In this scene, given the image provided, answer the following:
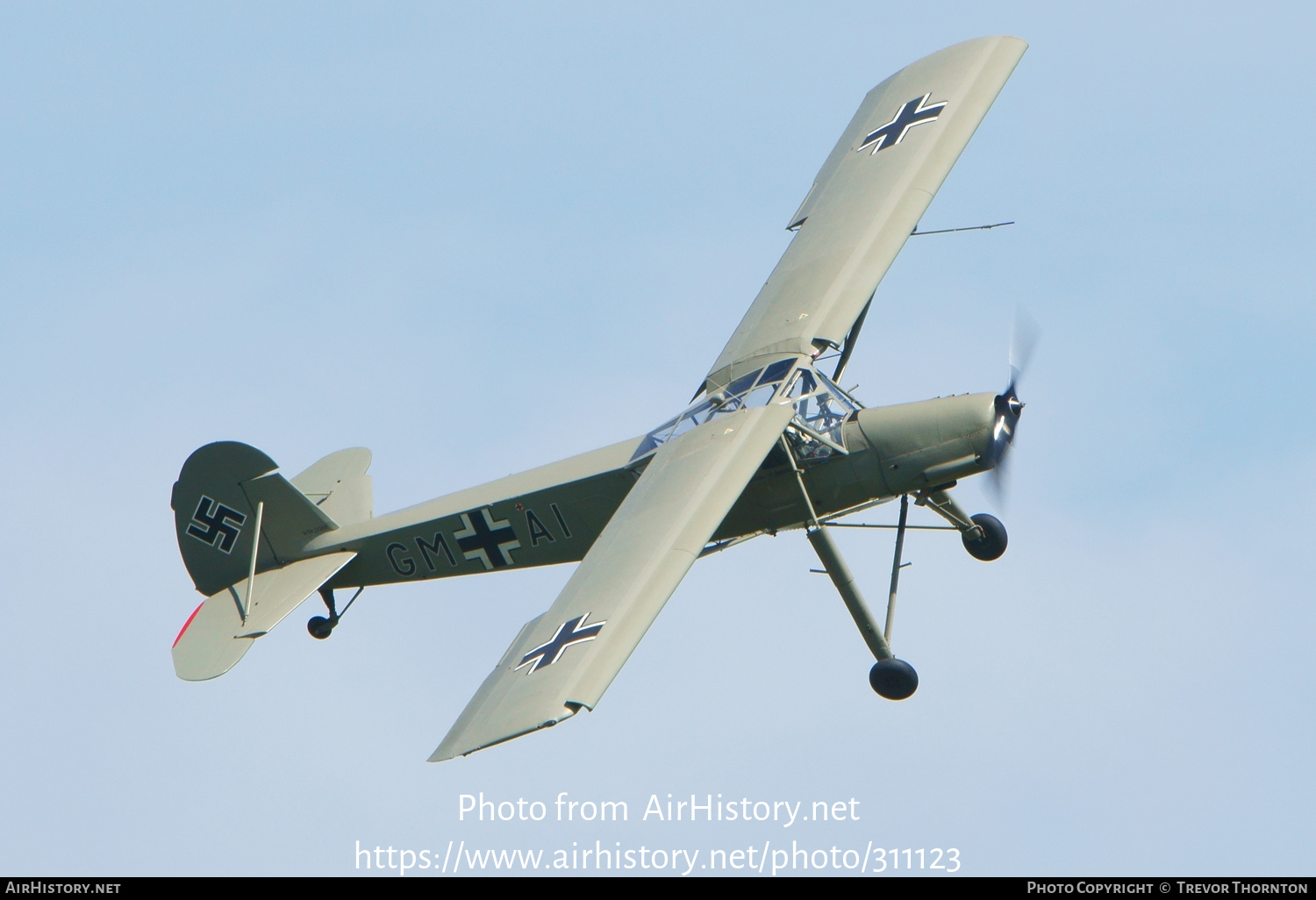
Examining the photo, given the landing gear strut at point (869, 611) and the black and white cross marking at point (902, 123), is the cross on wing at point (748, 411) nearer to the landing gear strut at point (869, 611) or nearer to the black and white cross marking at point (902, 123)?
the black and white cross marking at point (902, 123)

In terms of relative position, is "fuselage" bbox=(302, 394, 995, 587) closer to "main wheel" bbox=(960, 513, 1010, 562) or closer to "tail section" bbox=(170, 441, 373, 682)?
"tail section" bbox=(170, 441, 373, 682)

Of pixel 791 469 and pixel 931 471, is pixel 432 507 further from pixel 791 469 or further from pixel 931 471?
pixel 931 471

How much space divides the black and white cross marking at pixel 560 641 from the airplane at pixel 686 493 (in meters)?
0.03

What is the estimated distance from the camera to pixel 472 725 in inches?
715

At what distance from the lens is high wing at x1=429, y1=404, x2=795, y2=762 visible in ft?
58.6

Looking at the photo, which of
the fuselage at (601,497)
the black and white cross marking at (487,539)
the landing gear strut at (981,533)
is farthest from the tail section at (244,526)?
the landing gear strut at (981,533)

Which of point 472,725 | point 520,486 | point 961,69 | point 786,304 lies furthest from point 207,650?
point 961,69

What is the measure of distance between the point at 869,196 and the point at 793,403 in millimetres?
4212

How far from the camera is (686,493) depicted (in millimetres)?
20266

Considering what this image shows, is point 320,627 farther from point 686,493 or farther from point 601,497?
point 686,493

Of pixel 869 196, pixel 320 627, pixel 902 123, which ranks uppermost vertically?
pixel 902 123

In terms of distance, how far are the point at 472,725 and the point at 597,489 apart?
459cm

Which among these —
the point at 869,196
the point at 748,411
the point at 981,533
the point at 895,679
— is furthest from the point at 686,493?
the point at 869,196

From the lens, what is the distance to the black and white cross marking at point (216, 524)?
24391mm
